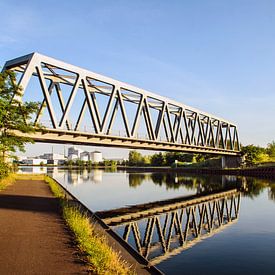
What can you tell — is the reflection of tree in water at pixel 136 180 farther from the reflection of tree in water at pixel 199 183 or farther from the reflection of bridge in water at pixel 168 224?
the reflection of bridge in water at pixel 168 224

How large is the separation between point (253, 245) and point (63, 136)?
22376 millimetres

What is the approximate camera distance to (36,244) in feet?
29.2

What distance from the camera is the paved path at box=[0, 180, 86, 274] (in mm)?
6973

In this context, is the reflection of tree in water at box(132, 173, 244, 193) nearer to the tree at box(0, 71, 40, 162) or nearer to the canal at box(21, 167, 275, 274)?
the canal at box(21, 167, 275, 274)

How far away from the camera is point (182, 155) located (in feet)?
413

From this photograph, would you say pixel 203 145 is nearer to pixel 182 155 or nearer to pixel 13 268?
pixel 13 268

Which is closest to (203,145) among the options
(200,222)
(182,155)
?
(200,222)

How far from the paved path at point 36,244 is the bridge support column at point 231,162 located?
78.1 m

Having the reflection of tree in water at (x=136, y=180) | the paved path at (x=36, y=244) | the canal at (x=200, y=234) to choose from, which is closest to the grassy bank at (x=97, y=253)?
the paved path at (x=36, y=244)

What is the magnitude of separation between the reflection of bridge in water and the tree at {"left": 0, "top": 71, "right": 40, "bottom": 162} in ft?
24.9

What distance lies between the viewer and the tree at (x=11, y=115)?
65.6 feet

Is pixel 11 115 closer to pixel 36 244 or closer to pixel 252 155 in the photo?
pixel 36 244

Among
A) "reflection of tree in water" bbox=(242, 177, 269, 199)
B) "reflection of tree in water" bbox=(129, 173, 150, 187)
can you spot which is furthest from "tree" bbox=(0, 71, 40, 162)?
"reflection of tree in water" bbox=(129, 173, 150, 187)

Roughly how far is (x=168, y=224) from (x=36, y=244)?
9469 millimetres
